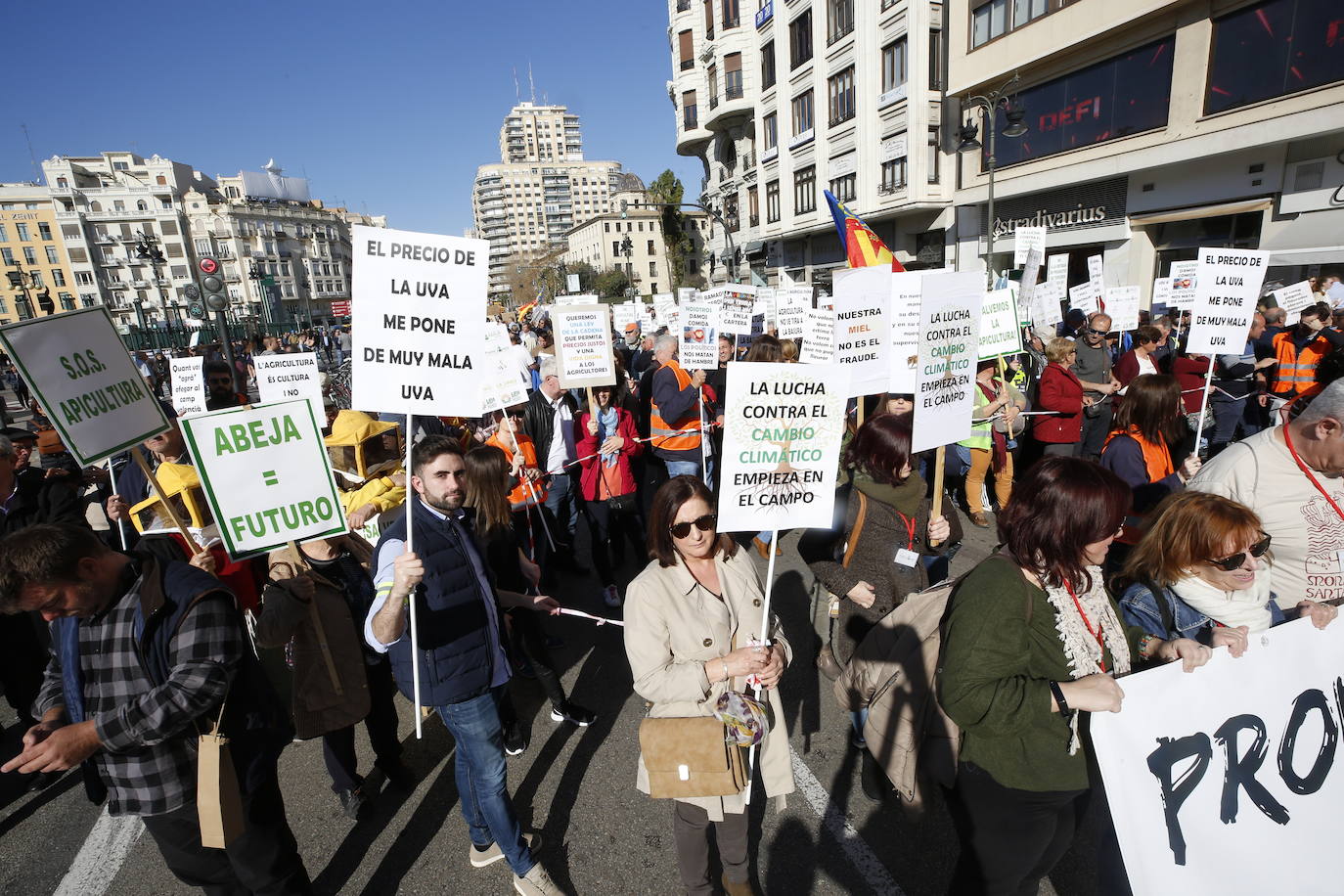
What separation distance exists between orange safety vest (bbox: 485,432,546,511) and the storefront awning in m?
17.1

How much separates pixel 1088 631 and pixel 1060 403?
509cm

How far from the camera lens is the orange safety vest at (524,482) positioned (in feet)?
17.7

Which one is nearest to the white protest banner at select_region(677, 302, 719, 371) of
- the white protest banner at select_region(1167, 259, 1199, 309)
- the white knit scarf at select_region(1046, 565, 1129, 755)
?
the white knit scarf at select_region(1046, 565, 1129, 755)

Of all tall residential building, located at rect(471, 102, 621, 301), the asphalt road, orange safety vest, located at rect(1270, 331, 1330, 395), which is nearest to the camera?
the asphalt road

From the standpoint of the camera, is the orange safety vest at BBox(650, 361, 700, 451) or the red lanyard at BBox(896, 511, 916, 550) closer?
the red lanyard at BBox(896, 511, 916, 550)

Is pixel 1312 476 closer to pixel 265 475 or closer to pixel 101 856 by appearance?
pixel 265 475

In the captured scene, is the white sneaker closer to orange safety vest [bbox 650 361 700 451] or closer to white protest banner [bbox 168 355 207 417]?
orange safety vest [bbox 650 361 700 451]

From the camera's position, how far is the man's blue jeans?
2754mm

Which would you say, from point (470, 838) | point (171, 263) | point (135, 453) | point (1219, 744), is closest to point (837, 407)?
point (1219, 744)

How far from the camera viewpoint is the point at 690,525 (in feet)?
8.08

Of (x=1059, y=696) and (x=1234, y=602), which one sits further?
(x=1234, y=602)

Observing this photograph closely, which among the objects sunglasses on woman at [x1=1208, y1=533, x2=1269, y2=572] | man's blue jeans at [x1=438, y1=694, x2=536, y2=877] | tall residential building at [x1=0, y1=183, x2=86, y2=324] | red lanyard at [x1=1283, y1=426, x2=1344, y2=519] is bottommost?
man's blue jeans at [x1=438, y1=694, x2=536, y2=877]

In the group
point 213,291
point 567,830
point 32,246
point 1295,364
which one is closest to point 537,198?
point 32,246

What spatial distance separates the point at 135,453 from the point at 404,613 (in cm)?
162
